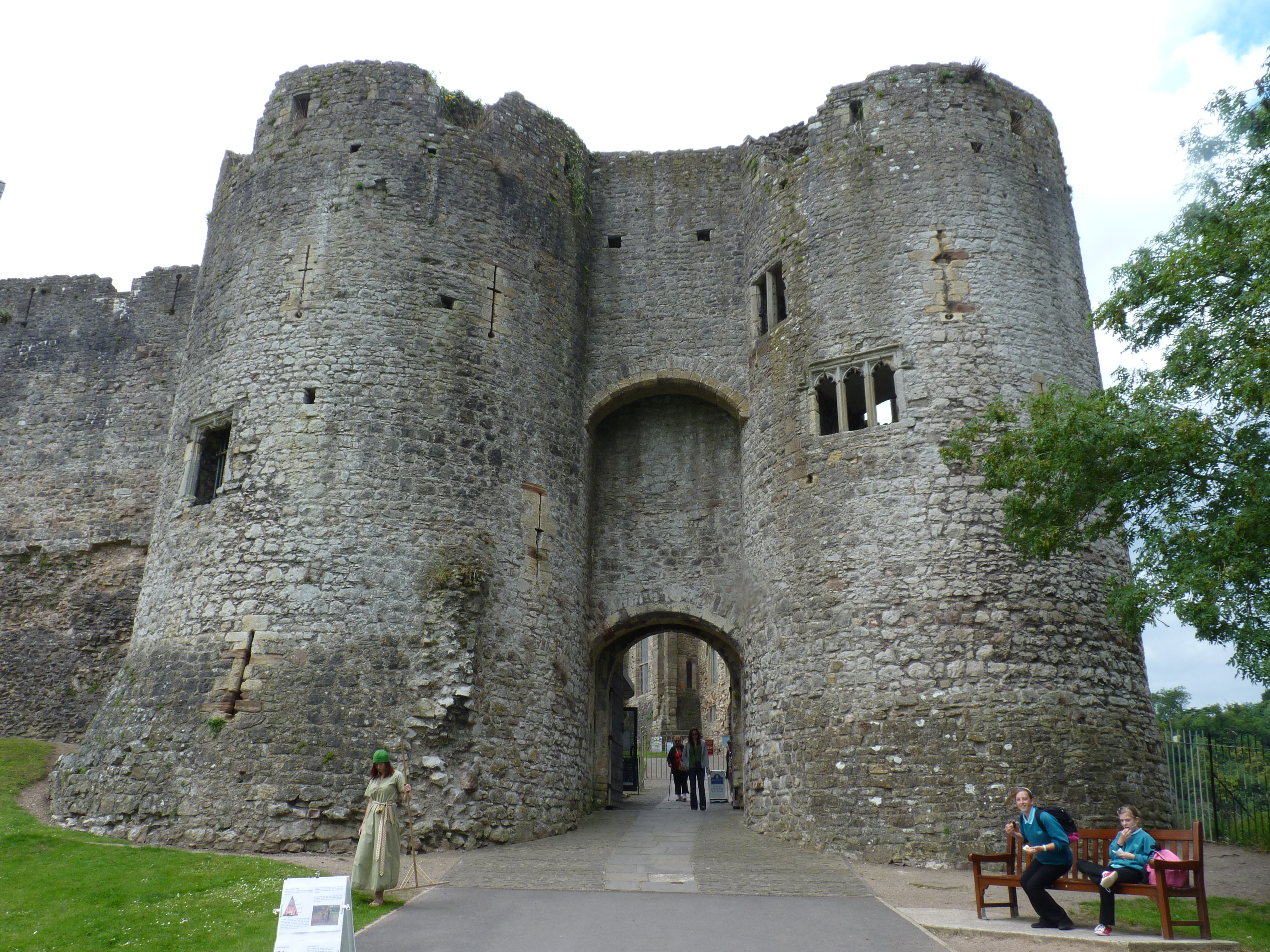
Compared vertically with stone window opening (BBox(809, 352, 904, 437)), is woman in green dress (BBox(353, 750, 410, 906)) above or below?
below

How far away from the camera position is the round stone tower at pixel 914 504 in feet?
40.7

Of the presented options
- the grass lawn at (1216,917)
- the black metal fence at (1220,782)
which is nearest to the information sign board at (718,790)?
the black metal fence at (1220,782)

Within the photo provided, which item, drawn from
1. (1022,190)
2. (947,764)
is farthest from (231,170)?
(947,764)

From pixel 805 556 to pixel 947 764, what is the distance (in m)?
3.64

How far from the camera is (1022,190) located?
1552cm

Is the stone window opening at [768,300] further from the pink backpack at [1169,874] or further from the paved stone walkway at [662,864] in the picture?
the pink backpack at [1169,874]

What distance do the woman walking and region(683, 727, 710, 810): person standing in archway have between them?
11.1 m

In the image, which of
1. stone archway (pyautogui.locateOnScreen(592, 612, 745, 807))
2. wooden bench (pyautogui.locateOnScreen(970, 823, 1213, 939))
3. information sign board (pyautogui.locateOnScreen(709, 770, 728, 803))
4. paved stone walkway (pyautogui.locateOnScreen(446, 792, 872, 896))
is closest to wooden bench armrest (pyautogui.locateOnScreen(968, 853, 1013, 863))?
wooden bench (pyautogui.locateOnScreen(970, 823, 1213, 939))

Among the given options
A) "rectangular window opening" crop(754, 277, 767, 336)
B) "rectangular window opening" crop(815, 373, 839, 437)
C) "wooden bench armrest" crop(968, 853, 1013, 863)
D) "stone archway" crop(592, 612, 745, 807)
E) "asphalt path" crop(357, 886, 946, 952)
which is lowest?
"asphalt path" crop(357, 886, 946, 952)

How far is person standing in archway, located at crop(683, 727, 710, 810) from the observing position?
62.7 feet

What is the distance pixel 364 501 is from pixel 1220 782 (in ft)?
46.0

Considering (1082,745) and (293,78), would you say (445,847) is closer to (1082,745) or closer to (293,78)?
(1082,745)

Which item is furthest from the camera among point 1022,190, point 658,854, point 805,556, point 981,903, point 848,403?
point 848,403

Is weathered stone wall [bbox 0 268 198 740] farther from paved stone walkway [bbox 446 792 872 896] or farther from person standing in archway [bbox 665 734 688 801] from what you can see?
person standing in archway [bbox 665 734 688 801]
